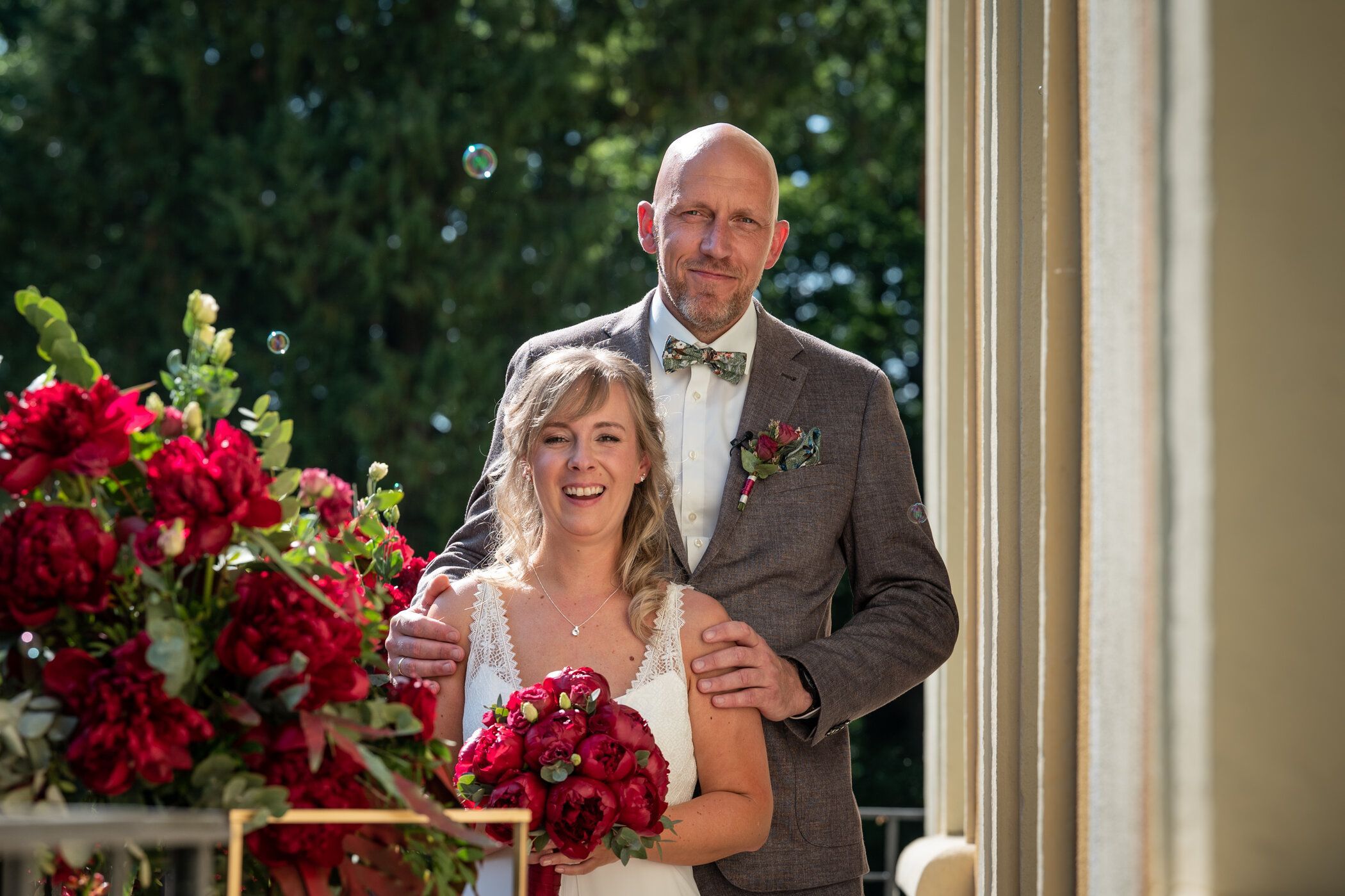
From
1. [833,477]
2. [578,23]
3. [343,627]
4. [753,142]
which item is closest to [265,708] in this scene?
[343,627]

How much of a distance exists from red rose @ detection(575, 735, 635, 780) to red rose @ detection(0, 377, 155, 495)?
3.06ft

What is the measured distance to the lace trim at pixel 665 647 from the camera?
293 cm

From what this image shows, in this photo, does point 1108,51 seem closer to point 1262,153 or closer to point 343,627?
point 1262,153

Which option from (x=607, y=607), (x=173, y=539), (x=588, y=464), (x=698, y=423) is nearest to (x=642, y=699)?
(x=607, y=607)

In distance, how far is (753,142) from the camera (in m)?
3.58

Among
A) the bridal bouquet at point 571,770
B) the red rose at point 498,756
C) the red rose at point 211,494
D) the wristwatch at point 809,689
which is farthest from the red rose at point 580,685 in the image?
the red rose at point 211,494

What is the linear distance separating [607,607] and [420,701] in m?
1.46

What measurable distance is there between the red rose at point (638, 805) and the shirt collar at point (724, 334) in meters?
1.50

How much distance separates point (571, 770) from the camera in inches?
85.9

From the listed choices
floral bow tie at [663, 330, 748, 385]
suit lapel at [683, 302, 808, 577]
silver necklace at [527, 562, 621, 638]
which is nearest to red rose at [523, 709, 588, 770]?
silver necklace at [527, 562, 621, 638]

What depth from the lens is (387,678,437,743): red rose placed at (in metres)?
1.59

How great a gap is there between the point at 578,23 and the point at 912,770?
326 inches

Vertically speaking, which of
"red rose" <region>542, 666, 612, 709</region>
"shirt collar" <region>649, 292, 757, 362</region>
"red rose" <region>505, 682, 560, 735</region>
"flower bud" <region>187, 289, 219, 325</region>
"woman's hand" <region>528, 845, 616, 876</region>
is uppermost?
"shirt collar" <region>649, 292, 757, 362</region>

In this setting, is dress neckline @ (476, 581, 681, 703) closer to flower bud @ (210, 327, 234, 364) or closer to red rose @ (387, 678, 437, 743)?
red rose @ (387, 678, 437, 743)
